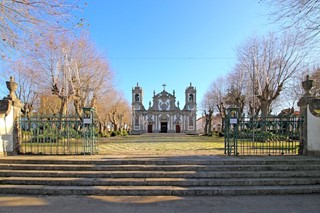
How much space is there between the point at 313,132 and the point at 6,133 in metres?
11.6

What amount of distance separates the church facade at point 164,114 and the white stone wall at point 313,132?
199 feet

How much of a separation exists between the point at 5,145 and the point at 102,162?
4.17m

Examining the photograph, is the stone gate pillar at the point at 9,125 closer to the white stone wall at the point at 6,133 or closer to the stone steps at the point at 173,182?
the white stone wall at the point at 6,133

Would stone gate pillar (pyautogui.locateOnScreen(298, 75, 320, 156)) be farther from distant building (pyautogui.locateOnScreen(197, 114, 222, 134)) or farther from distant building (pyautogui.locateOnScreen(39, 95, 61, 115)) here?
distant building (pyautogui.locateOnScreen(197, 114, 222, 134))

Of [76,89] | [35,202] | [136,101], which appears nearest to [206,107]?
[136,101]

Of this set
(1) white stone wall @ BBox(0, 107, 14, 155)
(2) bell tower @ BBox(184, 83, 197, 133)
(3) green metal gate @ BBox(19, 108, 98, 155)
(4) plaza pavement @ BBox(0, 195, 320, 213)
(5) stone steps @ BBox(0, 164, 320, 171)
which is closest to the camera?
(4) plaza pavement @ BBox(0, 195, 320, 213)

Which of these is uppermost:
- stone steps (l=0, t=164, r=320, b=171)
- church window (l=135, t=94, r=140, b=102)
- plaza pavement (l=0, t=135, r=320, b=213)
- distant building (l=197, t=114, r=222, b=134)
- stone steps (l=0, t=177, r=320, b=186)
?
church window (l=135, t=94, r=140, b=102)

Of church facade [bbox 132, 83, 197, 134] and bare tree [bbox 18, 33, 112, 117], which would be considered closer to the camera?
bare tree [bbox 18, 33, 112, 117]

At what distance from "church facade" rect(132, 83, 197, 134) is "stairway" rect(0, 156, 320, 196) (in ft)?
204

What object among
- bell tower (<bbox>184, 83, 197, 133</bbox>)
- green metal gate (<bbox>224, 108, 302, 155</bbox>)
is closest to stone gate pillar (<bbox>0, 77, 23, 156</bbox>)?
green metal gate (<bbox>224, 108, 302, 155</bbox>)

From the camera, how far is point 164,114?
71938 mm

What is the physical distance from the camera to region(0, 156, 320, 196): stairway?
19.5 ft

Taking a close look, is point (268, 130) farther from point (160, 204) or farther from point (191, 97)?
point (191, 97)

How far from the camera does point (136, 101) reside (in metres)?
73.3
